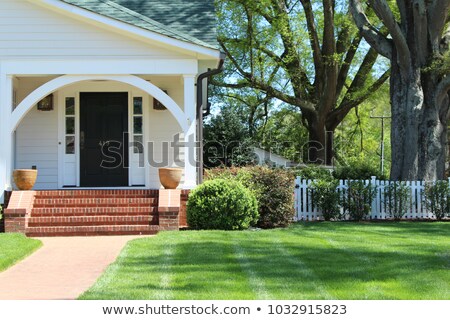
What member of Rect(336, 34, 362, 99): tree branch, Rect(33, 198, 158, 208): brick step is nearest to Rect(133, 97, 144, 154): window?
Rect(33, 198, 158, 208): brick step

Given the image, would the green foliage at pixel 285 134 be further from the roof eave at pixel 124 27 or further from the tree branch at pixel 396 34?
the roof eave at pixel 124 27

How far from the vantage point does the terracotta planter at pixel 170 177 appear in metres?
14.5

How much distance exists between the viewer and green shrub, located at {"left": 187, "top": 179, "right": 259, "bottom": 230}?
13.6 m

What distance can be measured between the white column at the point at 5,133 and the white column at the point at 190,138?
152 inches

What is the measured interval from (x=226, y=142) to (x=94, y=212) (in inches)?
439

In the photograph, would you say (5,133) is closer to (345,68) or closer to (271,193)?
(271,193)

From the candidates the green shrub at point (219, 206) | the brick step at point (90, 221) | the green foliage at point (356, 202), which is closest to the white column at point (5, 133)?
the brick step at point (90, 221)

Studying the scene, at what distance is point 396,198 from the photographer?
16594 millimetres

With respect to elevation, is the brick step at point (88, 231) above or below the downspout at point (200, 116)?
below

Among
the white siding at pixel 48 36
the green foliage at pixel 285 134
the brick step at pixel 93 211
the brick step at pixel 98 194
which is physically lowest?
the brick step at pixel 93 211

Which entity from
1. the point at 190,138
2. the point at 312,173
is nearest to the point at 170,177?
the point at 190,138

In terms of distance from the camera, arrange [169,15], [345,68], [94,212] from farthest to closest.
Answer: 1. [345,68]
2. [169,15]
3. [94,212]

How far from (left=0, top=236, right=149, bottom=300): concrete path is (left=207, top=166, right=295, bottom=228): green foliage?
3253 mm
